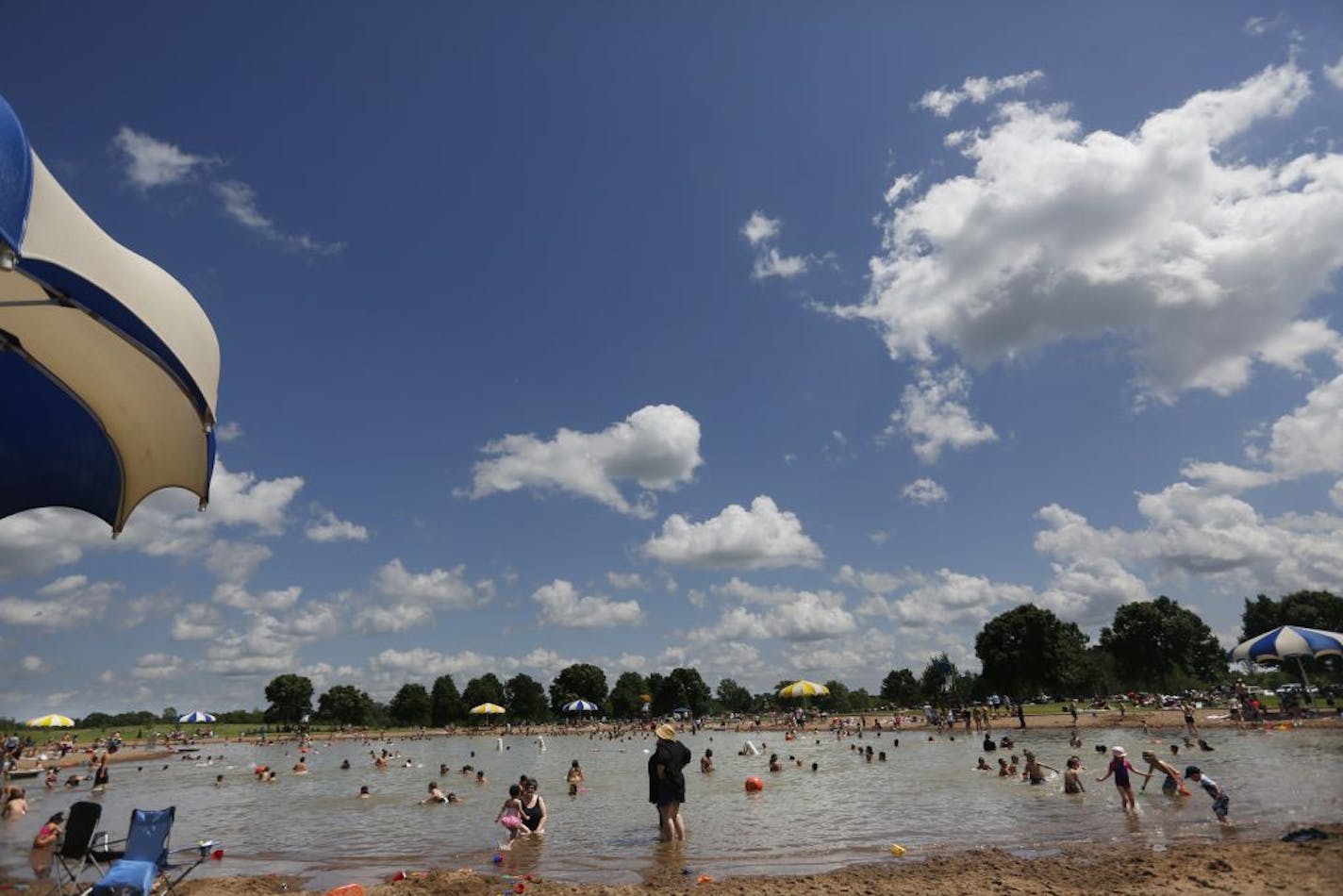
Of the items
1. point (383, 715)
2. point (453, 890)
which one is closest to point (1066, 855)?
point (453, 890)

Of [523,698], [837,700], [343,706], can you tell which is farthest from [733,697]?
[343,706]

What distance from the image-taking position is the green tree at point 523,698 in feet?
389

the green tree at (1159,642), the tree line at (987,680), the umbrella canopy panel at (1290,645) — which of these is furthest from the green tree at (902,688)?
the umbrella canopy panel at (1290,645)

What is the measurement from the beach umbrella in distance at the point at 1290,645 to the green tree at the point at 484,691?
102 meters

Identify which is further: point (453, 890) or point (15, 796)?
point (15, 796)

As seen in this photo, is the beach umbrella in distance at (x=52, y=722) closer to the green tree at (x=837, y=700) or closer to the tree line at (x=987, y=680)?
the tree line at (x=987, y=680)

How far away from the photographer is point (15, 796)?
21469mm

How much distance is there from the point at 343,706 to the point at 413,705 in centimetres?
1158

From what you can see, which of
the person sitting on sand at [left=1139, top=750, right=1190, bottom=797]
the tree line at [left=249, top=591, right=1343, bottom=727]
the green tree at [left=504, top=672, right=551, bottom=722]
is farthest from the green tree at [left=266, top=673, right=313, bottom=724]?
the person sitting on sand at [left=1139, top=750, right=1190, bottom=797]

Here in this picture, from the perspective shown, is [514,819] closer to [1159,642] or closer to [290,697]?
[1159,642]

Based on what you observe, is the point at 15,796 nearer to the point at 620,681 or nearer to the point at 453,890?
the point at 453,890

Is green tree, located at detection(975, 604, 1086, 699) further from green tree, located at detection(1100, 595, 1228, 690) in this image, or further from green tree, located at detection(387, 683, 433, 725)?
green tree, located at detection(387, 683, 433, 725)

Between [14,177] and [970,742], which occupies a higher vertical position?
[14,177]

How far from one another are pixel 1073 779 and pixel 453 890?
1631cm
